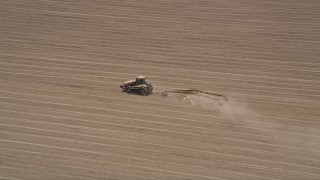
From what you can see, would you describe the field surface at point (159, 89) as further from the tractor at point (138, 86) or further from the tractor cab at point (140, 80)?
the tractor cab at point (140, 80)

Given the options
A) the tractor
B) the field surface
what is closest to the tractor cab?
the tractor

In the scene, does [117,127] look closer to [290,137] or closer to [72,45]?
[290,137]

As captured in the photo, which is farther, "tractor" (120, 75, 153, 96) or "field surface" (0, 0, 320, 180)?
"tractor" (120, 75, 153, 96)

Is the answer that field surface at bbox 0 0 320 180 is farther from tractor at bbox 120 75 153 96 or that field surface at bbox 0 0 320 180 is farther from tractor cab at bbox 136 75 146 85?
tractor cab at bbox 136 75 146 85

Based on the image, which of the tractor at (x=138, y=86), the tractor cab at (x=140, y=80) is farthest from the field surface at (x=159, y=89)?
the tractor cab at (x=140, y=80)

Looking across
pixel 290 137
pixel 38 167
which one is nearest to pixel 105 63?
pixel 38 167

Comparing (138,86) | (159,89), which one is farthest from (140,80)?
(159,89)
